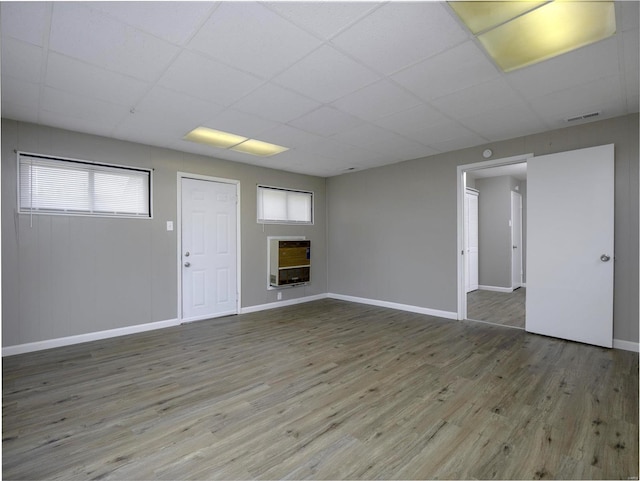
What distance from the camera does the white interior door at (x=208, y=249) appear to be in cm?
485

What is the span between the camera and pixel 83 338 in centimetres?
393

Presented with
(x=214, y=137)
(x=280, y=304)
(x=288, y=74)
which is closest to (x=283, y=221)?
(x=280, y=304)

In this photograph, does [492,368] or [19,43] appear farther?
[492,368]

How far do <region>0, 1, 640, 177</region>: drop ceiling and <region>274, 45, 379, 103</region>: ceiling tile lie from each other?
14mm

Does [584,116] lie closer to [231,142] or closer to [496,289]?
[231,142]

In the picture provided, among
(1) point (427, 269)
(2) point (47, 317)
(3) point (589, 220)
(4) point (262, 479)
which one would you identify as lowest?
(4) point (262, 479)

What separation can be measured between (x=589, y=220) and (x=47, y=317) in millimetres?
6406

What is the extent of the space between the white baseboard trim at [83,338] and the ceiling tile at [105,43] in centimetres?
315

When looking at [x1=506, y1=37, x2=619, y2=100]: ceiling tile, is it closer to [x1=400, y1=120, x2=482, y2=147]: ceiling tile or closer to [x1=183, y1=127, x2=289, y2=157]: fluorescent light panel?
[x1=400, y1=120, x2=482, y2=147]: ceiling tile

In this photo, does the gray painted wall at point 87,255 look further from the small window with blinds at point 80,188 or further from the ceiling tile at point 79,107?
the ceiling tile at point 79,107

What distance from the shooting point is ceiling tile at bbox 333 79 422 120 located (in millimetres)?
2924

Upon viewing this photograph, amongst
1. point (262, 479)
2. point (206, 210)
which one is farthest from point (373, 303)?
point (262, 479)

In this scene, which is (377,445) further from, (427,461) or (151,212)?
(151,212)

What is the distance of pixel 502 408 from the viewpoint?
242cm
